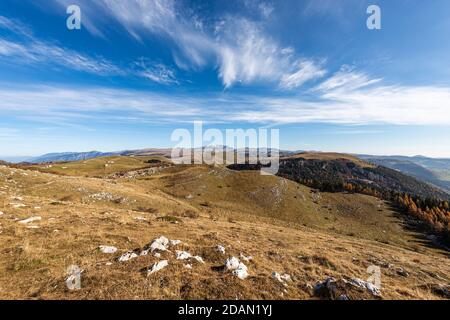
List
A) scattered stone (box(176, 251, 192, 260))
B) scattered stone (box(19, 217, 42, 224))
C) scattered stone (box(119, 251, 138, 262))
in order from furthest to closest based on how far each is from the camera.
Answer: scattered stone (box(19, 217, 42, 224))
scattered stone (box(176, 251, 192, 260))
scattered stone (box(119, 251, 138, 262))

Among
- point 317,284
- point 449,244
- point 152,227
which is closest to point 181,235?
point 152,227

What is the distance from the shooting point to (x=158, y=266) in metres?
12.7

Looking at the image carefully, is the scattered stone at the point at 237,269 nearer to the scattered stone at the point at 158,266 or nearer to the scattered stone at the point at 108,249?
the scattered stone at the point at 158,266

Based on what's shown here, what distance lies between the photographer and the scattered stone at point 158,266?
39.7 feet

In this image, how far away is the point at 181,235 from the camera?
2155 centimetres

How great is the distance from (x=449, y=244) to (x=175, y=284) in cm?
7907

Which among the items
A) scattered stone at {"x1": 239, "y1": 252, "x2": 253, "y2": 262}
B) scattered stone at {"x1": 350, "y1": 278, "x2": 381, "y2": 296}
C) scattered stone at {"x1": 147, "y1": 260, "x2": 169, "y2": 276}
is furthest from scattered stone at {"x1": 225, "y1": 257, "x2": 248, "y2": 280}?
scattered stone at {"x1": 350, "y1": 278, "x2": 381, "y2": 296}

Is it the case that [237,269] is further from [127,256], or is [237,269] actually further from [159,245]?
[127,256]

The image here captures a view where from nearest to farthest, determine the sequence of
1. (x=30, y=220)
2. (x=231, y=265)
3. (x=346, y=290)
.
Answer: (x=346, y=290) < (x=231, y=265) < (x=30, y=220)

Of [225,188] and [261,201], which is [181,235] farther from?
[225,188]

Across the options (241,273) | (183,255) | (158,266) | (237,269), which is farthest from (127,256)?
(241,273)

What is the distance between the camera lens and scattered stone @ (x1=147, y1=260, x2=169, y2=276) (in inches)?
477

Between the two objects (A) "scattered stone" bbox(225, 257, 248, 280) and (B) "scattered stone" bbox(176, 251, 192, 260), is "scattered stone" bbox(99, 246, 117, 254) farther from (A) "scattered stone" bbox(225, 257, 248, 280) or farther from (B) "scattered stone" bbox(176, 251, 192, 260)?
(A) "scattered stone" bbox(225, 257, 248, 280)

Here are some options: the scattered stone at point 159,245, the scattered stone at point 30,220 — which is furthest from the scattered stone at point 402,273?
the scattered stone at point 30,220
